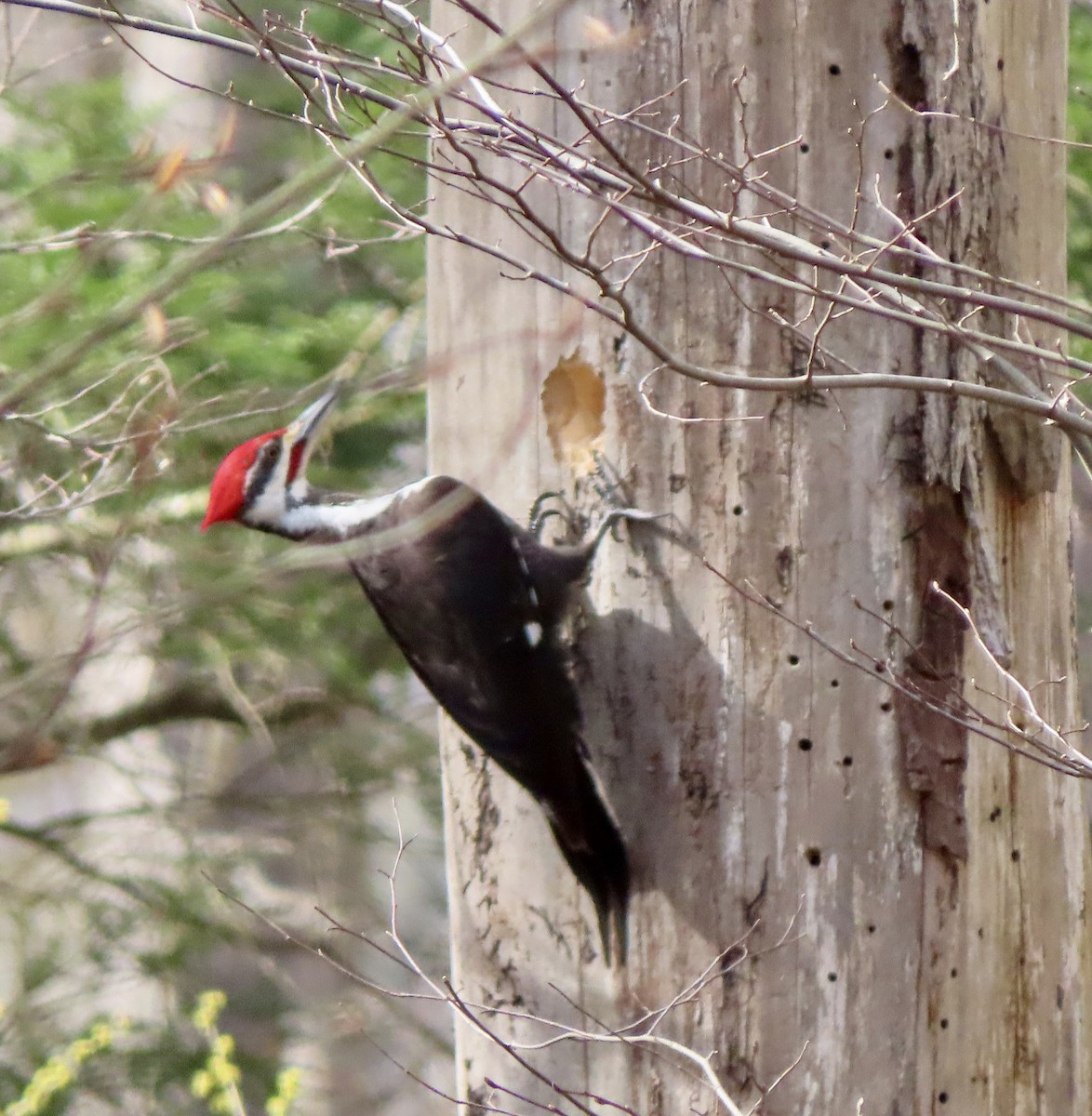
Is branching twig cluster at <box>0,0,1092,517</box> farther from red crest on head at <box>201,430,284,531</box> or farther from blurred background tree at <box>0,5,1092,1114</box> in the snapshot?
red crest on head at <box>201,430,284,531</box>

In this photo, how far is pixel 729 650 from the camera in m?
2.79

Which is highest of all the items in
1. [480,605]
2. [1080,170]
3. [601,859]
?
[1080,170]

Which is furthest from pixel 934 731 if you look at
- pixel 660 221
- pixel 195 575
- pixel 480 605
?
pixel 195 575

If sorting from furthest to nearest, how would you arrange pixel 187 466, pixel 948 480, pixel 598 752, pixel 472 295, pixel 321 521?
pixel 187 466 → pixel 321 521 → pixel 472 295 → pixel 598 752 → pixel 948 480

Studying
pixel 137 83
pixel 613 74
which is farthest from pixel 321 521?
pixel 137 83

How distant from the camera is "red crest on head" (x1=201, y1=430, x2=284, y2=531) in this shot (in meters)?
3.60

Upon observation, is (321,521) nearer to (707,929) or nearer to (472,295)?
(472,295)

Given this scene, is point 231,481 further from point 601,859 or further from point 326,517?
point 601,859

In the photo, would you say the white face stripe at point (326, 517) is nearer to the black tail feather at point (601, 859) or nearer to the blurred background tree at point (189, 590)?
the blurred background tree at point (189, 590)

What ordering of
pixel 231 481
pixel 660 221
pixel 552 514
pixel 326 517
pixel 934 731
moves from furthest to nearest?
pixel 326 517
pixel 231 481
pixel 552 514
pixel 934 731
pixel 660 221

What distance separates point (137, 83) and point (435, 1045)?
7.01m

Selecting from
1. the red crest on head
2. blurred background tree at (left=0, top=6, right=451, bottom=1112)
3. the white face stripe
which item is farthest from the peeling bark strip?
the red crest on head

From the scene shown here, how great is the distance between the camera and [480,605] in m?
3.49

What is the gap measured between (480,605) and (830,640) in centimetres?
102
